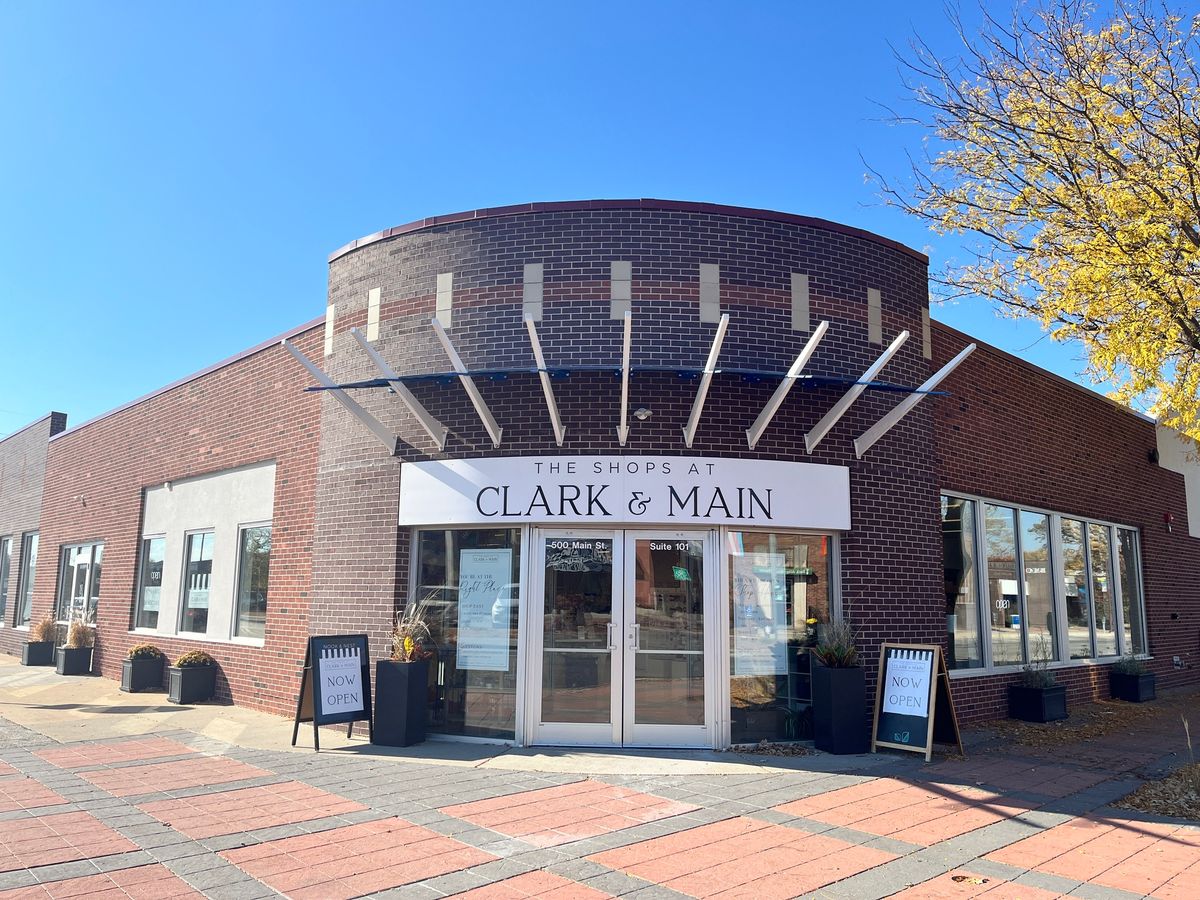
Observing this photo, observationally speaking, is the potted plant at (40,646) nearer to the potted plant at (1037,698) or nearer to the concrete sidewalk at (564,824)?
the concrete sidewalk at (564,824)

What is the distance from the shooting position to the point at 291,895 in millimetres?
4945

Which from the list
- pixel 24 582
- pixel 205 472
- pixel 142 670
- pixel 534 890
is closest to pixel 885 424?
pixel 534 890

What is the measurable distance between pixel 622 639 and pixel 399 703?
2466 millimetres

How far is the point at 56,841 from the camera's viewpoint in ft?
19.2

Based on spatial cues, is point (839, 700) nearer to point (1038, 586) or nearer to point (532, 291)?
point (532, 291)

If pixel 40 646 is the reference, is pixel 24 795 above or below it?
below

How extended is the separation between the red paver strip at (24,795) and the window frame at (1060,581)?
9834mm

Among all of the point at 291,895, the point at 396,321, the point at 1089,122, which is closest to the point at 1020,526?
the point at 1089,122

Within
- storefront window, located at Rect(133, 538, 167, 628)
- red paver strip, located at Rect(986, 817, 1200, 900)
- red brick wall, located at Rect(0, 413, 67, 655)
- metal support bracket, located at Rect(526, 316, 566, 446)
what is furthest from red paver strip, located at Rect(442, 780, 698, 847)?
red brick wall, located at Rect(0, 413, 67, 655)

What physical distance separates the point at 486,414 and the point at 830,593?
438 centimetres

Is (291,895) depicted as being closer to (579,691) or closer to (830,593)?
(579,691)

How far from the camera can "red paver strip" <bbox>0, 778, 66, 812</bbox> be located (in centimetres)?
677

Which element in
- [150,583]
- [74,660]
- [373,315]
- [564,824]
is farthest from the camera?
[74,660]

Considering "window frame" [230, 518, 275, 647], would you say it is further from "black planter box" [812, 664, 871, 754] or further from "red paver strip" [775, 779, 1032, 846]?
"red paver strip" [775, 779, 1032, 846]
